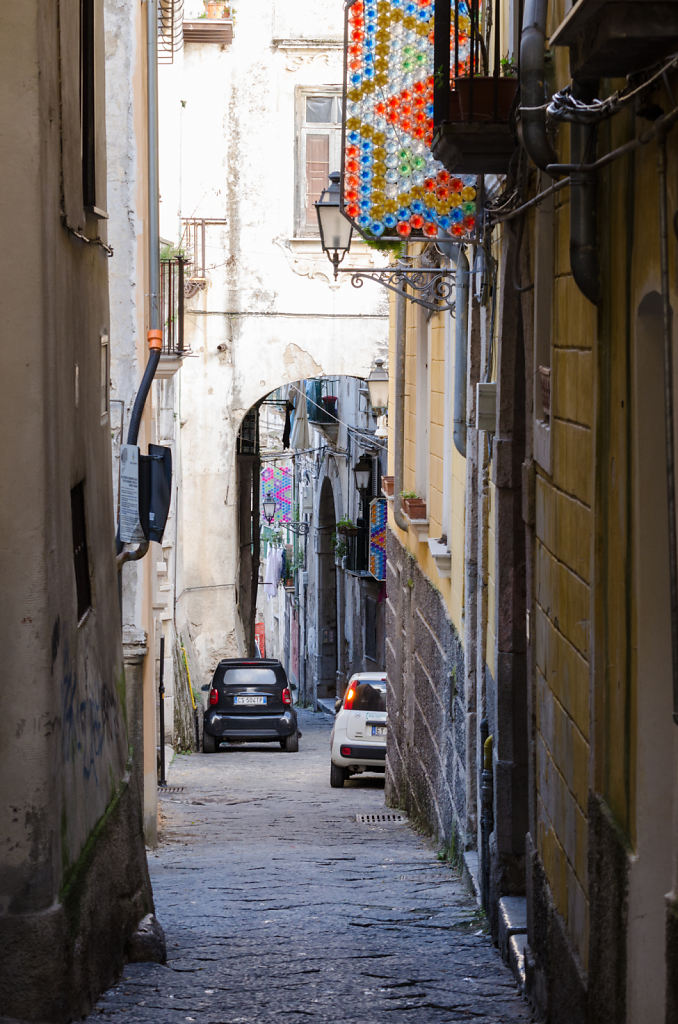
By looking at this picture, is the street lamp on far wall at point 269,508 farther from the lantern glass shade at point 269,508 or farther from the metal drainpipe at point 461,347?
the metal drainpipe at point 461,347

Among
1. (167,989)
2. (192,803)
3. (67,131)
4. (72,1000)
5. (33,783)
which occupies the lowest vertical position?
(192,803)

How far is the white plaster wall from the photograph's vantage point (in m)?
21.9

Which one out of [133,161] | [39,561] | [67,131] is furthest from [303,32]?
[39,561]

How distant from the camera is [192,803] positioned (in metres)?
15.4

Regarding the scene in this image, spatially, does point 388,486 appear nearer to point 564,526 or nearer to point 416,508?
point 416,508

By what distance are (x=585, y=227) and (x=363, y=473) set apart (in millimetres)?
22725

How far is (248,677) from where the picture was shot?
21266 millimetres

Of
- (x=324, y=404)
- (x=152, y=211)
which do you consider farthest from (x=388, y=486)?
(x=324, y=404)

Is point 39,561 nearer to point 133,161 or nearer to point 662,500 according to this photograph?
point 662,500

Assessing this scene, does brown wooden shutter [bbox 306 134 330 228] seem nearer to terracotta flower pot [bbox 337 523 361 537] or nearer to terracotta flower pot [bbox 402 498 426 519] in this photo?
terracotta flower pot [bbox 337 523 361 537]

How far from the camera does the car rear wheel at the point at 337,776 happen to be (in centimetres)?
1760

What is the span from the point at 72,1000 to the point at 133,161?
7.92 meters

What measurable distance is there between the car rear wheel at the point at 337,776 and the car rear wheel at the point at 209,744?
407 cm

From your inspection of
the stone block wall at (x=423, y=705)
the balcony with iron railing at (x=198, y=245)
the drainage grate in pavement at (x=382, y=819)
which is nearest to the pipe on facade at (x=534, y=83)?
the stone block wall at (x=423, y=705)
